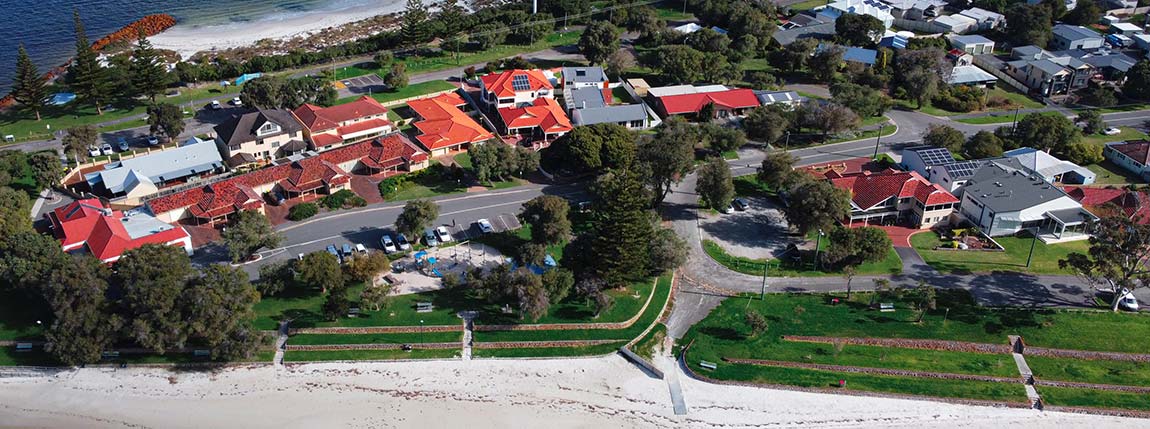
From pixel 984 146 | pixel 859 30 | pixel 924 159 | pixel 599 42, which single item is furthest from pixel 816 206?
pixel 859 30

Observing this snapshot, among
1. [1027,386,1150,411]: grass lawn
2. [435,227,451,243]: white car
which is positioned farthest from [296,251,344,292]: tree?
[1027,386,1150,411]: grass lawn

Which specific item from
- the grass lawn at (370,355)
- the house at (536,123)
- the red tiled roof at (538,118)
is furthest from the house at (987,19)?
the grass lawn at (370,355)

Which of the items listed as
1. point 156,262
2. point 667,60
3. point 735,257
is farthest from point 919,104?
point 156,262

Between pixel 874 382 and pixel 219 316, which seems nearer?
pixel 219 316

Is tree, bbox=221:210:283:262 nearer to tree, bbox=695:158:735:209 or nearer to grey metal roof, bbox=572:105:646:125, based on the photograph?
tree, bbox=695:158:735:209

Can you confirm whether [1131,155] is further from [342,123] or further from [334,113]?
[334,113]

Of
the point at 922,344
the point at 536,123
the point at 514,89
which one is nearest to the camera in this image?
the point at 922,344

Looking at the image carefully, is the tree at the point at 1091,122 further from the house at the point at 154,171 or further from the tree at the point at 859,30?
the house at the point at 154,171
